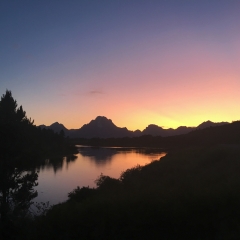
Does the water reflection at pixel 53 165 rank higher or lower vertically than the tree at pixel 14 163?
lower

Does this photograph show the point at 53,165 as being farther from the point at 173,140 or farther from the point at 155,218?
the point at 173,140

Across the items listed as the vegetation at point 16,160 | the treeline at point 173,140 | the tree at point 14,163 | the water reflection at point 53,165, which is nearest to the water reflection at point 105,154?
the water reflection at point 53,165

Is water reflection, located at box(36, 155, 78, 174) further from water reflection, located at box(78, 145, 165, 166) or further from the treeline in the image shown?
the treeline

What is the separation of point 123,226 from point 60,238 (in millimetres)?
2043

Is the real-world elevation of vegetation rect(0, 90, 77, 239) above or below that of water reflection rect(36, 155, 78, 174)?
above

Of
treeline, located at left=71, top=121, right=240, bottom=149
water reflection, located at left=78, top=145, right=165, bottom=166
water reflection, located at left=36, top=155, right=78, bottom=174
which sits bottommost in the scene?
Result: water reflection, located at left=36, top=155, right=78, bottom=174

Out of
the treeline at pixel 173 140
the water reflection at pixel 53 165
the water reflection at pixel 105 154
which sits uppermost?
the treeline at pixel 173 140

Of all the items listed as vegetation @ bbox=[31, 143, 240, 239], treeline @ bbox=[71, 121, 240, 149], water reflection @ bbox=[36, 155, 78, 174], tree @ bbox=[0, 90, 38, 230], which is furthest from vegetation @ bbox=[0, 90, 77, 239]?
treeline @ bbox=[71, 121, 240, 149]

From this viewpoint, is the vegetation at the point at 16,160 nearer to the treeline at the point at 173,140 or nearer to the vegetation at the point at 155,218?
the vegetation at the point at 155,218

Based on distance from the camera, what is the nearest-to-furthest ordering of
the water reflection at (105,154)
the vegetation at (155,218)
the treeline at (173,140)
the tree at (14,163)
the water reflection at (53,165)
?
the vegetation at (155,218) < the tree at (14,163) < the water reflection at (53,165) < the treeline at (173,140) < the water reflection at (105,154)

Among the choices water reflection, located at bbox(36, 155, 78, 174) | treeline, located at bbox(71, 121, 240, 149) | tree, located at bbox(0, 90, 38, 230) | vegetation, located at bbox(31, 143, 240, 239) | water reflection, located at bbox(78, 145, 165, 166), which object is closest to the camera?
vegetation, located at bbox(31, 143, 240, 239)

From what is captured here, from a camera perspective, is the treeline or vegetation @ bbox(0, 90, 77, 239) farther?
the treeline

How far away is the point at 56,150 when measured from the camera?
92562mm

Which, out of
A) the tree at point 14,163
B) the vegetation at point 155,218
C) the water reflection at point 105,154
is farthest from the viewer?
the water reflection at point 105,154
